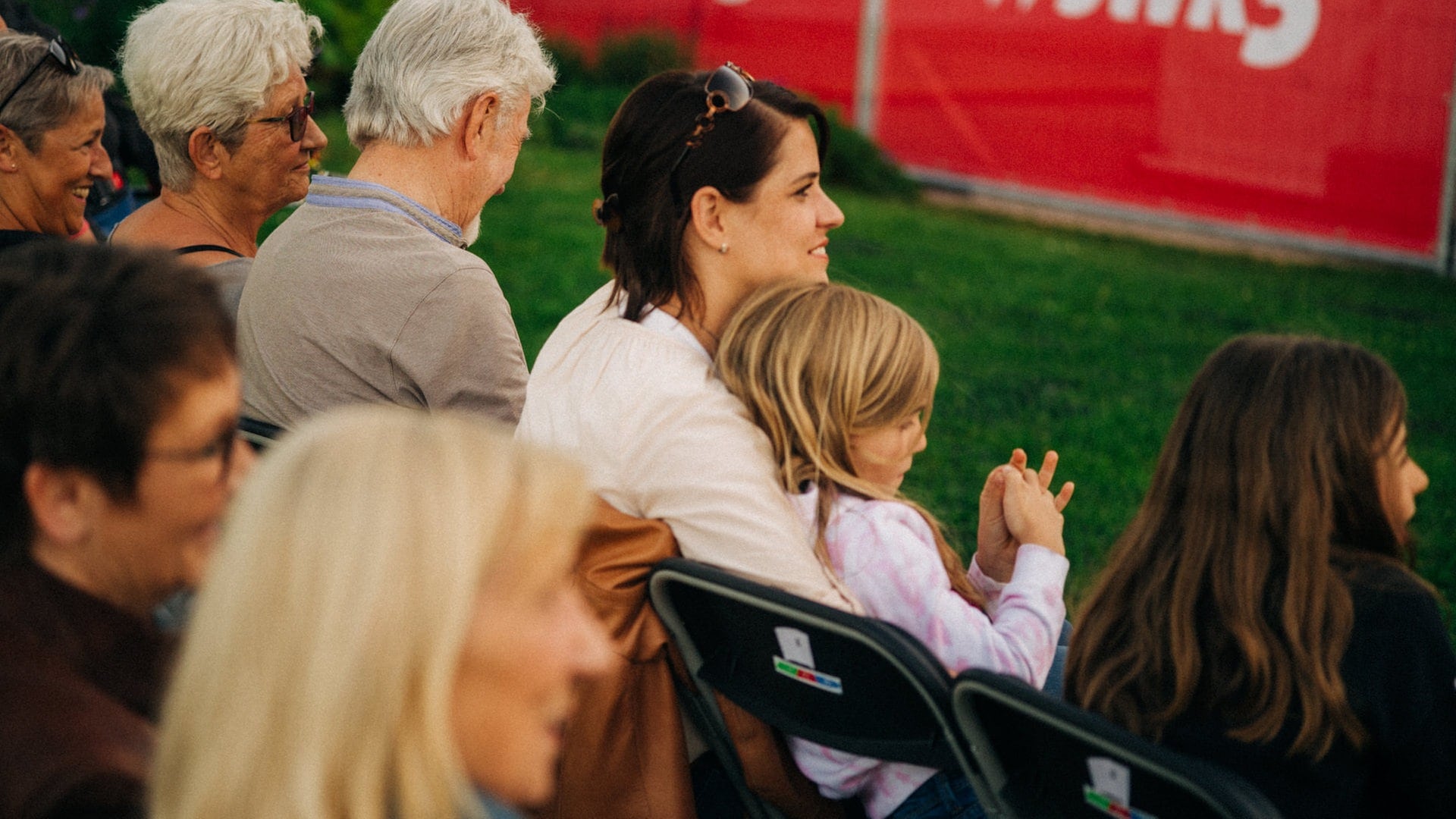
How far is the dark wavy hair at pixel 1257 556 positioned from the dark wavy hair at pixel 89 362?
130cm

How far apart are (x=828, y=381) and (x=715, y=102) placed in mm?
596

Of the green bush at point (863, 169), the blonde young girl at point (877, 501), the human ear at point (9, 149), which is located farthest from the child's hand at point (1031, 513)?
the green bush at point (863, 169)

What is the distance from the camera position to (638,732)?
7.58ft

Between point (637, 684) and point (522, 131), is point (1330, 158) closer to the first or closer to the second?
point (522, 131)

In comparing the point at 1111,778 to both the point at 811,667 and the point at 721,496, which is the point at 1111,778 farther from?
the point at 721,496

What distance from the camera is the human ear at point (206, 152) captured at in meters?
3.45

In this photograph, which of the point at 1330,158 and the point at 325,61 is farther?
the point at 325,61

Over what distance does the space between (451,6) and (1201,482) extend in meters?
1.98

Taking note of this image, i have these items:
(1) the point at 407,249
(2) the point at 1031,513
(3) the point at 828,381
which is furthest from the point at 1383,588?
(1) the point at 407,249

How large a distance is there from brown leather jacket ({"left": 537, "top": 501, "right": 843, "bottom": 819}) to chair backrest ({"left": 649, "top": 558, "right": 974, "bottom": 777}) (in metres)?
0.05

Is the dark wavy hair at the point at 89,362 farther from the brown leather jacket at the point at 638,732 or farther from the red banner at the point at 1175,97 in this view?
the red banner at the point at 1175,97

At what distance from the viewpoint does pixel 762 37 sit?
11.2 metres

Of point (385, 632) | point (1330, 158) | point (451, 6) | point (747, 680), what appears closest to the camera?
point (385, 632)

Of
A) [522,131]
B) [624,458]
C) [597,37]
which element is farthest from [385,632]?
[597,37]
